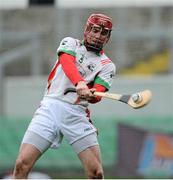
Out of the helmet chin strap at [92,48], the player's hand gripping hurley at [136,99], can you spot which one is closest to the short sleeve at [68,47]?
the helmet chin strap at [92,48]

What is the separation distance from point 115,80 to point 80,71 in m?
8.67

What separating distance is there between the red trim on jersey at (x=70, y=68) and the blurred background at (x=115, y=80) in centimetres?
497

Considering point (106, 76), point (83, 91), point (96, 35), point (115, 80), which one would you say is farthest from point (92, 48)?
point (115, 80)

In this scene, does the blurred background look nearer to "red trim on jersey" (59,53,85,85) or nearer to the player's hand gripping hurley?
"red trim on jersey" (59,53,85,85)

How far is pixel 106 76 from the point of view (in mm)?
7594

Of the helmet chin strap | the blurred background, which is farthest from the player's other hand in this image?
the blurred background

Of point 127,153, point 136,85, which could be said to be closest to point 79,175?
point 127,153

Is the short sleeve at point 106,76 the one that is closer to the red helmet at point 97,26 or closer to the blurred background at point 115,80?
the red helmet at point 97,26

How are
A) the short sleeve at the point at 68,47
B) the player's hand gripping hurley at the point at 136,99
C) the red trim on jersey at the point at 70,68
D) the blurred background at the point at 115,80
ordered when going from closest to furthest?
the player's hand gripping hurley at the point at 136,99
the red trim on jersey at the point at 70,68
the short sleeve at the point at 68,47
the blurred background at the point at 115,80

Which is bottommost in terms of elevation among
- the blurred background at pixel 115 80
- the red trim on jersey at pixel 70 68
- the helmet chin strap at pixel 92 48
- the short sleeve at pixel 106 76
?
the blurred background at pixel 115 80

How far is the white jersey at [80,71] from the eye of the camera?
752cm

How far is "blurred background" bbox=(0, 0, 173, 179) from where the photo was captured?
13.5m

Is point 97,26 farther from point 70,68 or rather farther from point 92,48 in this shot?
point 70,68

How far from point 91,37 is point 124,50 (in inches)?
401
